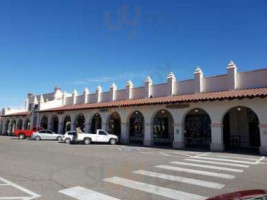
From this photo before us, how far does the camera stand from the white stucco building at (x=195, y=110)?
774 inches

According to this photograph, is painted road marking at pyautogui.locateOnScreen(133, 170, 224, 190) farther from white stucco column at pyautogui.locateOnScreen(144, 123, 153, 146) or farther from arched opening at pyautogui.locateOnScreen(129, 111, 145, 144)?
arched opening at pyautogui.locateOnScreen(129, 111, 145, 144)

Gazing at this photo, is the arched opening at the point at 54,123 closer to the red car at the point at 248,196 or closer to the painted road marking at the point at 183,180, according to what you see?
the painted road marking at the point at 183,180

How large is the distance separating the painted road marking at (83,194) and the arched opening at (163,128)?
22022mm

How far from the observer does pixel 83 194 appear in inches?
269

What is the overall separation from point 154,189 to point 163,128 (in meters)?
22.5

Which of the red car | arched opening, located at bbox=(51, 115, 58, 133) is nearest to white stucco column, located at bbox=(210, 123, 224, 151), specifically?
the red car

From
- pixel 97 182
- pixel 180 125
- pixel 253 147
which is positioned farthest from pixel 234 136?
pixel 97 182

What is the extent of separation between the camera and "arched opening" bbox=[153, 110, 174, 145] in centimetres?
2873

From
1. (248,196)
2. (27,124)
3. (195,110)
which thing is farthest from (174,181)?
(27,124)

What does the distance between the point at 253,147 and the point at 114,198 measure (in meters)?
19.3

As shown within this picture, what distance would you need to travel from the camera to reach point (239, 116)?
2333 cm

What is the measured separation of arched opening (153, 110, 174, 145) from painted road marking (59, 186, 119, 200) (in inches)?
867

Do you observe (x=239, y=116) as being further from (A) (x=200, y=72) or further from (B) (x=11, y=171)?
(B) (x=11, y=171)

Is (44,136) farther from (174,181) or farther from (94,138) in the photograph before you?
(174,181)
